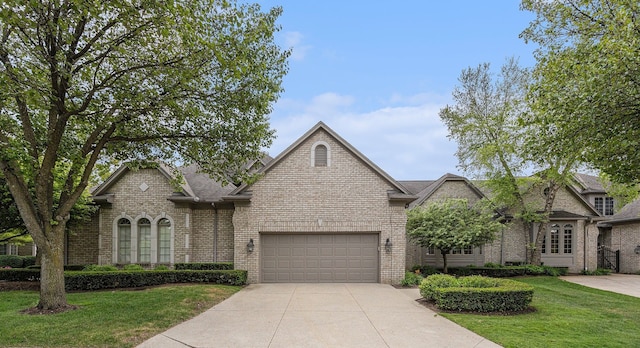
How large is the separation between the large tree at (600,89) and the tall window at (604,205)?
19.1 metres

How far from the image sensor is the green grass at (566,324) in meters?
7.58

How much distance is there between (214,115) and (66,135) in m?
4.58

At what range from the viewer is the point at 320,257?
1591 centimetres

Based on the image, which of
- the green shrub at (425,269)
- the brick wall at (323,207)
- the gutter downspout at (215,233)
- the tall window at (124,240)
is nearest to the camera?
the brick wall at (323,207)

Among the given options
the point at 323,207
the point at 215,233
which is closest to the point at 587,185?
the point at 323,207

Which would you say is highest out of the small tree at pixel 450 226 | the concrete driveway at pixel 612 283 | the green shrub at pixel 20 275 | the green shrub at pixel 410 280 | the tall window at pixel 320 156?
the tall window at pixel 320 156

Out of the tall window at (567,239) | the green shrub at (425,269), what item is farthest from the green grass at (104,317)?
the tall window at (567,239)

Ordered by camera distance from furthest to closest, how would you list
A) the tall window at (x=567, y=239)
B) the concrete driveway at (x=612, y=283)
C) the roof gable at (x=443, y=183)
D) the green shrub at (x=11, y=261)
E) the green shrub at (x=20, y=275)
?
1. the tall window at (x=567, y=239)
2. the green shrub at (x=11, y=261)
3. the roof gable at (x=443, y=183)
4. the concrete driveway at (x=612, y=283)
5. the green shrub at (x=20, y=275)

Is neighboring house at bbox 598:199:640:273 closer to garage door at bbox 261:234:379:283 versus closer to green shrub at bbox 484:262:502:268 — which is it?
green shrub at bbox 484:262:502:268

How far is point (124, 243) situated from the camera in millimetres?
17047

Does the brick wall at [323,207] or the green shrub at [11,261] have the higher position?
the brick wall at [323,207]

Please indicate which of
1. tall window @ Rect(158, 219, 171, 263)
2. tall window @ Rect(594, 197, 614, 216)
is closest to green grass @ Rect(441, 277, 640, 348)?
tall window @ Rect(158, 219, 171, 263)

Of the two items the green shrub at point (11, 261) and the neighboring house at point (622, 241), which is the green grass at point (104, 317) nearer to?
the green shrub at point (11, 261)

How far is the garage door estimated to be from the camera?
15.8m
